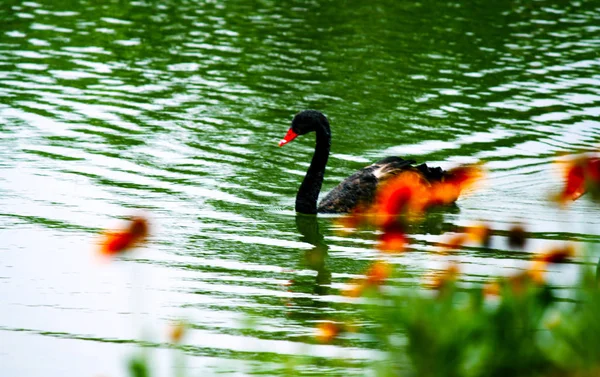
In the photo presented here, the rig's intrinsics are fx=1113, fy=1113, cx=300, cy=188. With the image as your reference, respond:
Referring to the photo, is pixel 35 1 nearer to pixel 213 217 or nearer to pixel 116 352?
pixel 213 217

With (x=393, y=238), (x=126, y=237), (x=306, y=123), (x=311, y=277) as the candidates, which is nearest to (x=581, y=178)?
(x=393, y=238)

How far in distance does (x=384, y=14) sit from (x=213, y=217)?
12206 mm

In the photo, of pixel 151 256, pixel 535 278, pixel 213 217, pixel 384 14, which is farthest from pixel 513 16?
pixel 535 278

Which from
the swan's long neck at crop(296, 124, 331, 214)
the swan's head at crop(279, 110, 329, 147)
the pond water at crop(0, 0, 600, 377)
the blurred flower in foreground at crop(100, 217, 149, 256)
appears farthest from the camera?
the swan's head at crop(279, 110, 329, 147)

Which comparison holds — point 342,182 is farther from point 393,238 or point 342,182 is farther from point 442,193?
point 393,238

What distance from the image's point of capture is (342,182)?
33.4 ft

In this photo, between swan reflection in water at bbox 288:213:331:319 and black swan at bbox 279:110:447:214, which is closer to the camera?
swan reflection in water at bbox 288:213:331:319

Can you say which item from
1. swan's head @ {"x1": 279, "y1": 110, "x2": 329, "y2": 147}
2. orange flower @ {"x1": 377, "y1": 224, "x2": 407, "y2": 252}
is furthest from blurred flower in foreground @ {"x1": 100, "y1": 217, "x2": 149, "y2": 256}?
swan's head @ {"x1": 279, "y1": 110, "x2": 329, "y2": 147}

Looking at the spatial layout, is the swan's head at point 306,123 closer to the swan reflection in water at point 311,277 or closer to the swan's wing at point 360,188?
the swan's wing at point 360,188

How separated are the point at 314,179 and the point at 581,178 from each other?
6325 mm

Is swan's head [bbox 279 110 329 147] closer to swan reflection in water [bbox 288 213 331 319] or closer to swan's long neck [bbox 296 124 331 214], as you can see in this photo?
swan's long neck [bbox 296 124 331 214]

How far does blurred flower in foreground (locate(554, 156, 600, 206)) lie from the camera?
3.81m

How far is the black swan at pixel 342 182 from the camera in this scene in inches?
392

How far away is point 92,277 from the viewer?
7.62 metres
